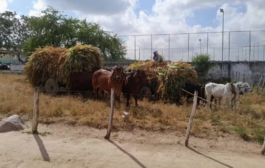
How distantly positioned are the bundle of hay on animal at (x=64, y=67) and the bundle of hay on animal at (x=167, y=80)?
299 cm

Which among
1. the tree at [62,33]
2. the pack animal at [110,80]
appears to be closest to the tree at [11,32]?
the tree at [62,33]

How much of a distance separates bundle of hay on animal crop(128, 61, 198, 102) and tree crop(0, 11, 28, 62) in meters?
32.1

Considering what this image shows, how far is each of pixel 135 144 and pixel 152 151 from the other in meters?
0.59

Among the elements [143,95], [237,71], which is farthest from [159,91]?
[237,71]

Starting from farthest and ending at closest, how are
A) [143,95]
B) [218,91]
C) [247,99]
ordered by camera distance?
[247,99] < [143,95] < [218,91]

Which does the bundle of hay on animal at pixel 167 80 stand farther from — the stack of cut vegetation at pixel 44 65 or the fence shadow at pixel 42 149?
the fence shadow at pixel 42 149

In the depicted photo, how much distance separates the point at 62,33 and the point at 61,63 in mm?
9442

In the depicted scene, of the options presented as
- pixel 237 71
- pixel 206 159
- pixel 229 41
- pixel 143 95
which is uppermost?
pixel 229 41

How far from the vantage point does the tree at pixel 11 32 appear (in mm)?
37625

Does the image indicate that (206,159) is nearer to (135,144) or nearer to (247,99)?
(135,144)

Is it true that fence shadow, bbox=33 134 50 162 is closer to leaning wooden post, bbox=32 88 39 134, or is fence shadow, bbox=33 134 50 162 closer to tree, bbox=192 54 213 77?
leaning wooden post, bbox=32 88 39 134

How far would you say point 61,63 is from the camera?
12.7 m

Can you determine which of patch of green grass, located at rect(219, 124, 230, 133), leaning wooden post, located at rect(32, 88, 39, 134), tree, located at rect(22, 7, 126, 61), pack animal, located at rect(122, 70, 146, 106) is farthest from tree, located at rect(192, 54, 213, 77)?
leaning wooden post, located at rect(32, 88, 39, 134)

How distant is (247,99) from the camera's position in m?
12.7
